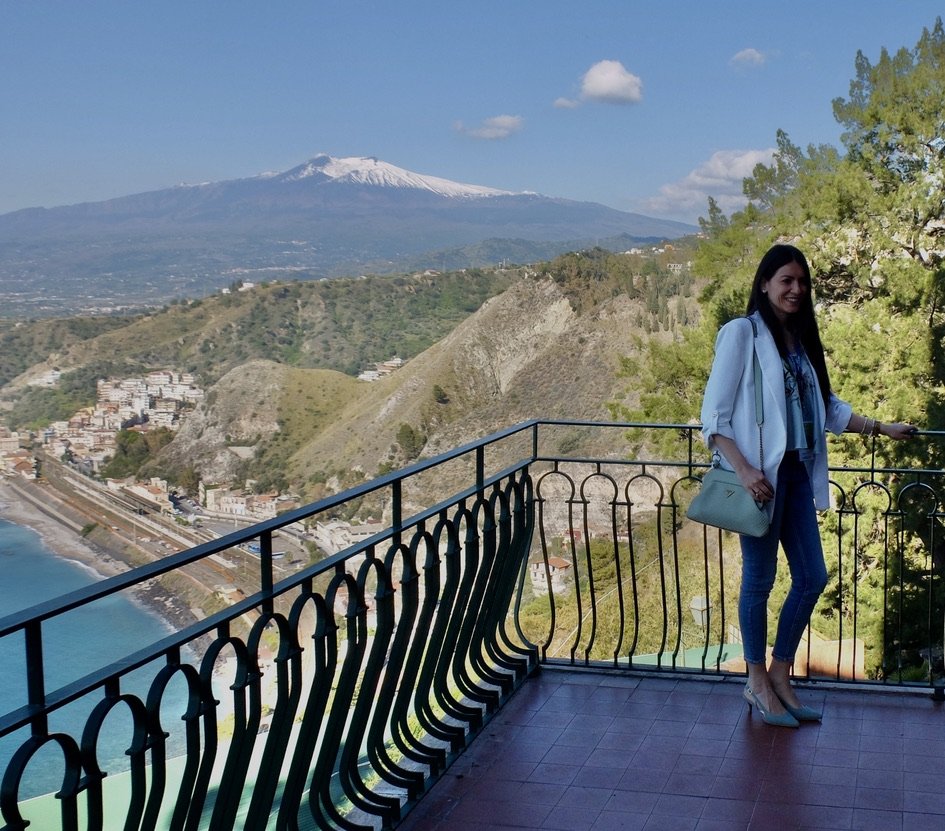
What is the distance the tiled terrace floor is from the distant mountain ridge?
57769 millimetres

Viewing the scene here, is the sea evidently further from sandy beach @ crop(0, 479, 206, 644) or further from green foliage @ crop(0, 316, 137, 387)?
green foliage @ crop(0, 316, 137, 387)

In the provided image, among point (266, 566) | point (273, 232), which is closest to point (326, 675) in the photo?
point (266, 566)

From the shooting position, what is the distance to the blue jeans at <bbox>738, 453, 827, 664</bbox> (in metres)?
2.97

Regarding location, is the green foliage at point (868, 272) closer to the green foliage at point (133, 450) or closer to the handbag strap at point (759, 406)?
the handbag strap at point (759, 406)

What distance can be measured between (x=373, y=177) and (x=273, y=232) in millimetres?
52653

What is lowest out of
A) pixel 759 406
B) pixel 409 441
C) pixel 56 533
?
pixel 56 533

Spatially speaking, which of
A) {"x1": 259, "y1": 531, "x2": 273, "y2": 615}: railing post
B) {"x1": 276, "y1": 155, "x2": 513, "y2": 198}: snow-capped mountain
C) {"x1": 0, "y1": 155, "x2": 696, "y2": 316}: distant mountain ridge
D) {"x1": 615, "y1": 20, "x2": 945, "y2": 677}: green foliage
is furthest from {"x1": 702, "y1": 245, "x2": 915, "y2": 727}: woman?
{"x1": 276, "y1": 155, "x2": 513, "y2": 198}: snow-capped mountain

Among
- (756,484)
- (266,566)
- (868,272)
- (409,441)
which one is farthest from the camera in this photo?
(409,441)

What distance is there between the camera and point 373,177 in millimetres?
167000

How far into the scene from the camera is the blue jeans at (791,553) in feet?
9.75

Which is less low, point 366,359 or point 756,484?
point 756,484

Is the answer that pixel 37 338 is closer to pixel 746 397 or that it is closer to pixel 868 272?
pixel 868 272

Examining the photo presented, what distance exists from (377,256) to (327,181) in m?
62.1

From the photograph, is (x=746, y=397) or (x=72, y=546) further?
(x=72, y=546)
